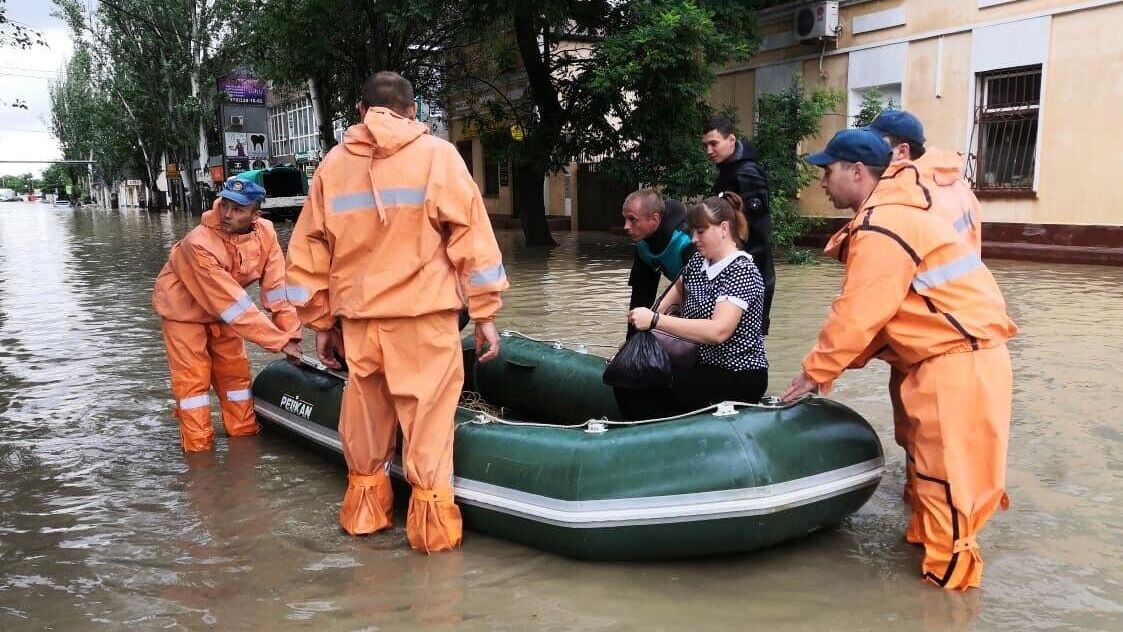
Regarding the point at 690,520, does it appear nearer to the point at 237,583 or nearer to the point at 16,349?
the point at 237,583

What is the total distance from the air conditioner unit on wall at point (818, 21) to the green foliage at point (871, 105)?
1348 mm

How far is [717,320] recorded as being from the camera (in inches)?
148

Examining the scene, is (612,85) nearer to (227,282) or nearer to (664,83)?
(664,83)

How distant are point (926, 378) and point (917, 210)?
1.96 feet

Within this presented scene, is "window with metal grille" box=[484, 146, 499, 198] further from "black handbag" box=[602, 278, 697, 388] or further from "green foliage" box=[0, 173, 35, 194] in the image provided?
"green foliage" box=[0, 173, 35, 194]

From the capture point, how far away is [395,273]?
349cm

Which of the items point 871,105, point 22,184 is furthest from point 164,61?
point 22,184

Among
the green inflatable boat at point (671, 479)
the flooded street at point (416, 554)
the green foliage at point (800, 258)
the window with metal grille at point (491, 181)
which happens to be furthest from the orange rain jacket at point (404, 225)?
the window with metal grille at point (491, 181)

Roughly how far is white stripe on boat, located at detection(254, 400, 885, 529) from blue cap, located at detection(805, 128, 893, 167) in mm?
1174

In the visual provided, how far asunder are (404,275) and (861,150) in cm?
181

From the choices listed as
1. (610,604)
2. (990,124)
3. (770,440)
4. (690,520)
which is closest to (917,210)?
(770,440)

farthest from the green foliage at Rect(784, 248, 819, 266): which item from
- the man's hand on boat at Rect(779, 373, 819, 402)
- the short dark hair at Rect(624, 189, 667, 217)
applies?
the man's hand on boat at Rect(779, 373, 819, 402)

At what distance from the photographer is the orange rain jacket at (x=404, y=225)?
11.4 ft

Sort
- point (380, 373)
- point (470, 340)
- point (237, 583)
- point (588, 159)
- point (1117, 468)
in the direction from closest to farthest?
point (237, 583) → point (380, 373) → point (1117, 468) → point (470, 340) → point (588, 159)
